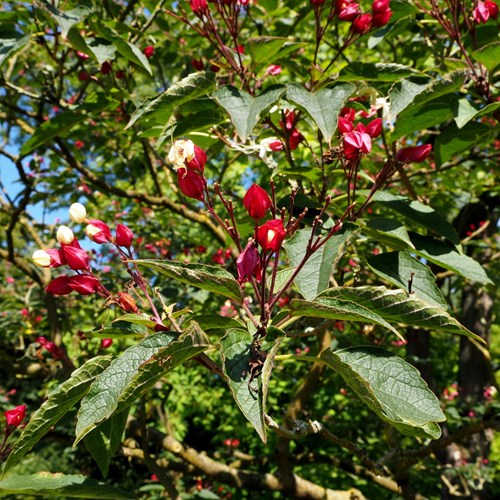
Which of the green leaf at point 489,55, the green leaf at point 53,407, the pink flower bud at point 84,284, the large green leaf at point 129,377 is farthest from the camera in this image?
the green leaf at point 489,55

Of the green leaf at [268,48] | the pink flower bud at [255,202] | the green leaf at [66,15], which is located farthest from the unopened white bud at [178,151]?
the green leaf at [66,15]

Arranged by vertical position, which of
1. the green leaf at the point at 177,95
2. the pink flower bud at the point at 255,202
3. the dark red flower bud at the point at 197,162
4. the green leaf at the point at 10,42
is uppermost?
the green leaf at the point at 10,42

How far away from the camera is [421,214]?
4.67 ft

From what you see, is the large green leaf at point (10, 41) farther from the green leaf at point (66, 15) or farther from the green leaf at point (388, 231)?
the green leaf at point (388, 231)

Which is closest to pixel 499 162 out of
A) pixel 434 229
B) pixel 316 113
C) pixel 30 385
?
pixel 434 229

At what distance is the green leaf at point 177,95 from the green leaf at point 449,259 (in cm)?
70

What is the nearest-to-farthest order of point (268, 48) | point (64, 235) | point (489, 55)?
point (64, 235)
point (489, 55)
point (268, 48)

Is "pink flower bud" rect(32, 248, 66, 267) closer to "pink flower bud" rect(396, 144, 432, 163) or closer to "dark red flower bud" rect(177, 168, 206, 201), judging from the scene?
"dark red flower bud" rect(177, 168, 206, 201)

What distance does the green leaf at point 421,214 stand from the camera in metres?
1.41

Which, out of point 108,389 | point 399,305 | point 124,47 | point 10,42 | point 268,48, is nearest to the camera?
point 108,389

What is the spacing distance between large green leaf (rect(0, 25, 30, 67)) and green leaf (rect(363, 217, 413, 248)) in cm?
111

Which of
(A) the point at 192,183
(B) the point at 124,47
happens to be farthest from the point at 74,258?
(B) the point at 124,47

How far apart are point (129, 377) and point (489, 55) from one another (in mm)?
1213

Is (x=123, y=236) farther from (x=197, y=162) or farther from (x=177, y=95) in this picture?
(x=177, y=95)
